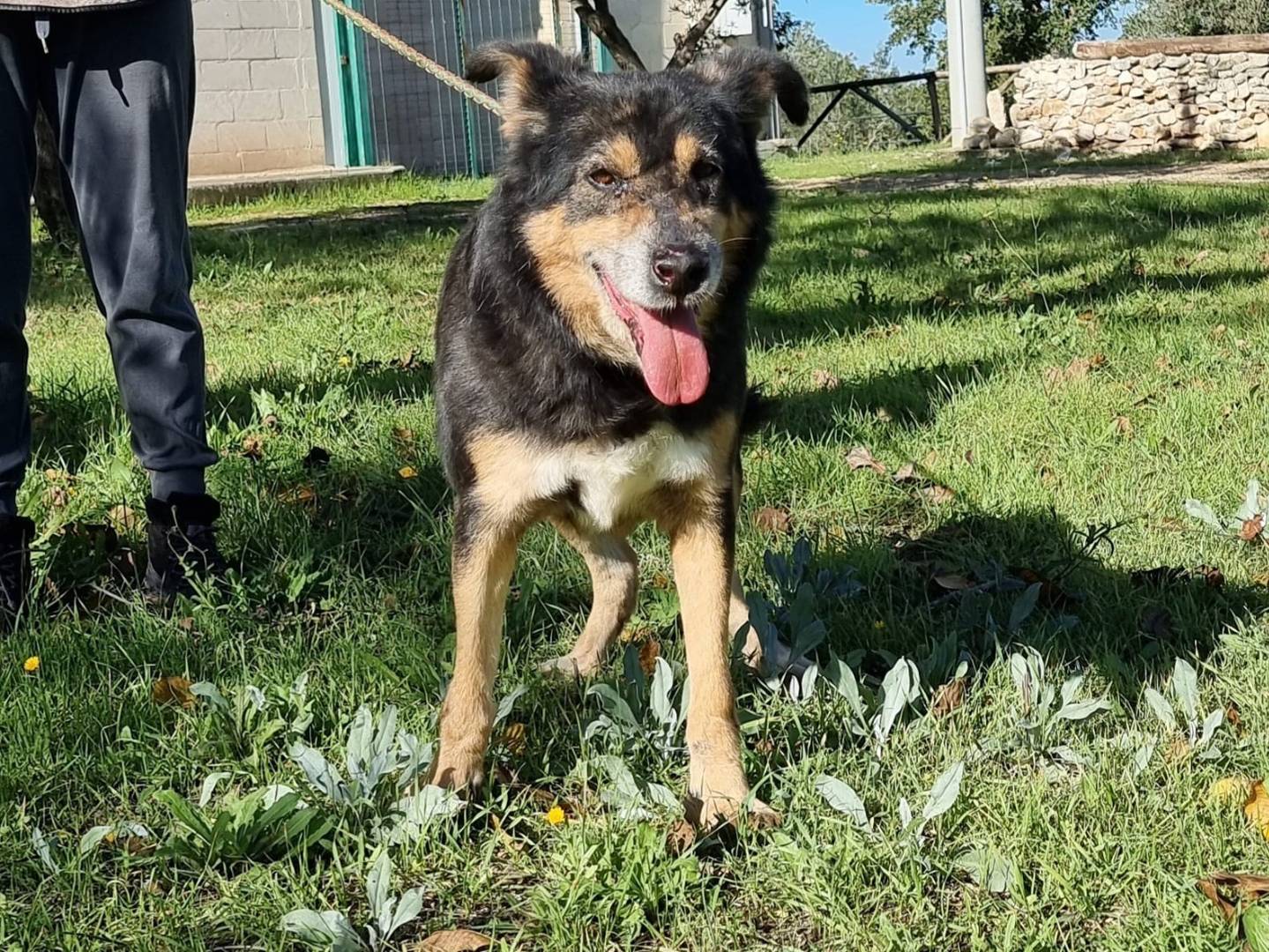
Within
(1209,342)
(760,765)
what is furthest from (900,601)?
(1209,342)

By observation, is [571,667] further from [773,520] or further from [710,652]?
[773,520]

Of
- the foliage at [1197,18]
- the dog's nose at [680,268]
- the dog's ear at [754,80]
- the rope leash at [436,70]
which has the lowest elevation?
the dog's nose at [680,268]

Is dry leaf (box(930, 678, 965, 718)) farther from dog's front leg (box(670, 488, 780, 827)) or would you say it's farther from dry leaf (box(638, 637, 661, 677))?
dry leaf (box(638, 637, 661, 677))

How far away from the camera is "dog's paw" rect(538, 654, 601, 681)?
3.18 metres

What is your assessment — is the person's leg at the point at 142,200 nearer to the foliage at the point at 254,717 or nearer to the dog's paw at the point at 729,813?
the foliage at the point at 254,717

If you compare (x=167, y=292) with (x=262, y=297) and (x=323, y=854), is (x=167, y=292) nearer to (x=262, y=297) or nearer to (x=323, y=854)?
(x=323, y=854)

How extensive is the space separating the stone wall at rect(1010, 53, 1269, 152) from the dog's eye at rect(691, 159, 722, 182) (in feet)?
60.0

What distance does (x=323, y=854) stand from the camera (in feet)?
8.07

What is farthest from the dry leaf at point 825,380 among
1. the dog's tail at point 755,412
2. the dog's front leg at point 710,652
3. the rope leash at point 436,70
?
the dog's front leg at point 710,652

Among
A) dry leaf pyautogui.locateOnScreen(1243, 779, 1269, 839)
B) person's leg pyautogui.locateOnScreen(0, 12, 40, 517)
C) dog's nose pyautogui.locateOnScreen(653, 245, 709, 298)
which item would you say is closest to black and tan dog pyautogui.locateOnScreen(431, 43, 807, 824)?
dog's nose pyautogui.locateOnScreen(653, 245, 709, 298)

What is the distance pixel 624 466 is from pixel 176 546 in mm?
1534

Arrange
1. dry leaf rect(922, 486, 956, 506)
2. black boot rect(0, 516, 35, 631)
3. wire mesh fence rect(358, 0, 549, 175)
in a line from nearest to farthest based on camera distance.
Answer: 1. black boot rect(0, 516, 35, 631)
2. dry leaf rect(922, 486, 956, 506)
3. wire mesh fence rect(358, 0, 549, 175)

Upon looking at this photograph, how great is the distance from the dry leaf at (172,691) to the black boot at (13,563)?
0.69 meters

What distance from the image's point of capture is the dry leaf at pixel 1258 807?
242 cm
